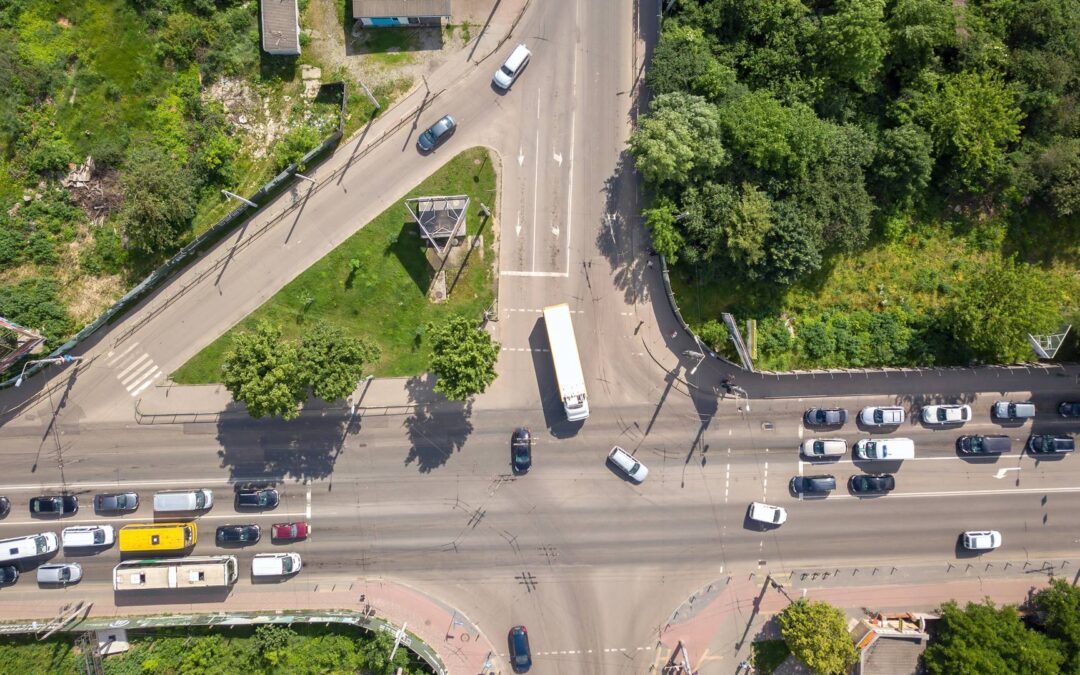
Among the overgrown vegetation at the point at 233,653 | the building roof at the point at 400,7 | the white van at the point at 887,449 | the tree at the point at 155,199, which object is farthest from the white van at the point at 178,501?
the white van at the point at 887,449

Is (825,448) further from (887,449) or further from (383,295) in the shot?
(383,295)

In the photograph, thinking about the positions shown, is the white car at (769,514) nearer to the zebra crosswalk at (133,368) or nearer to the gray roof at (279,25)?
the zebra crosswalk at (133,368)

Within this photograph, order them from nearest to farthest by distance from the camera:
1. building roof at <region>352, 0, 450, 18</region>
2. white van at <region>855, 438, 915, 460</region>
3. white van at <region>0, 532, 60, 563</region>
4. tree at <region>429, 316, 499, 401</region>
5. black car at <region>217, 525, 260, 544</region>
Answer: tree at <region>429, 316, 499, 401</region>
white van at <region>0, 532, 60, 563</region>
building roof at <region>352, 0, 450, 18</region>
black car at <region>217, 525, 260, 544</region>
white van at <region>855, 438, 915, 460</region>

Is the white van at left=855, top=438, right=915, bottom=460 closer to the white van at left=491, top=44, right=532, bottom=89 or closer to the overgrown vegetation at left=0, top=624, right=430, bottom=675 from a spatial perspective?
the overgrown vegetation at left=0, top=624, right=430, bottom=675

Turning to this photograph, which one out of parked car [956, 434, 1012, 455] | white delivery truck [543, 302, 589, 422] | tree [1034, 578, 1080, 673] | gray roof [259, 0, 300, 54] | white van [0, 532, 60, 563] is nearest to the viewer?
tree [1034, 578, 1080, 673]

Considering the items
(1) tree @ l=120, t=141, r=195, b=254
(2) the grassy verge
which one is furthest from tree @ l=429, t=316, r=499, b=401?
(2) the grassy verge

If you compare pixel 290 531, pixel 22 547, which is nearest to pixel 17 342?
pixel 22 547
